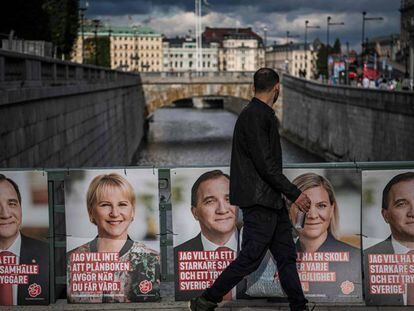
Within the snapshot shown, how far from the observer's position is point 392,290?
738 cm

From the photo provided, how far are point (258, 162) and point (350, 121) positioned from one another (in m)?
40.2

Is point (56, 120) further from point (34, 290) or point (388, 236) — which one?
point (388, 236)

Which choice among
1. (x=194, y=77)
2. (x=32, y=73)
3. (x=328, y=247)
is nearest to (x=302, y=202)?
(x=328, y=247)

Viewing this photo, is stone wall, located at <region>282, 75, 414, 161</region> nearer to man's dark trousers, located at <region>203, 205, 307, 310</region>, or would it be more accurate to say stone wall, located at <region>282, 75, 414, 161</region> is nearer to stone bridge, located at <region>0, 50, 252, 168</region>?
stone bridge, located at <region>0, 50, 252, 168</region>

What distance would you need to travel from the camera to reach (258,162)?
6.36 metres

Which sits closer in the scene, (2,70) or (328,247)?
(328,247)

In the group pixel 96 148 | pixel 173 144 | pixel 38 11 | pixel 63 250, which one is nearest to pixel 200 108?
pixel 173 144

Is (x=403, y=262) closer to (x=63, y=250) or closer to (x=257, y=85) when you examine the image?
(x=257, y=85)

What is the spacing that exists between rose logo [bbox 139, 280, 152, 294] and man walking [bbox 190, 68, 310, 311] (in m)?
0.81

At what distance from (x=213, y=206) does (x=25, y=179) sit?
5.76ft

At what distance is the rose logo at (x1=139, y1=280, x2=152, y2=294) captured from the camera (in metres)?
7.48

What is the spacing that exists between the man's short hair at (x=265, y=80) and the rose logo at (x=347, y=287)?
2.09m

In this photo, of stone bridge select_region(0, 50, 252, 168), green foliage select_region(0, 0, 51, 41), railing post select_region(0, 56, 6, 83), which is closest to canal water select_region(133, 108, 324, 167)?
stone bridge select_region(0, 50, 252, 168)

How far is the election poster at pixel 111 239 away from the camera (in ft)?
24.4
